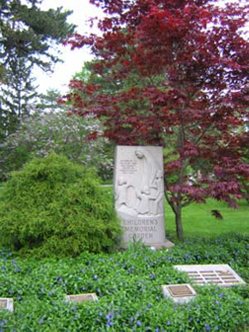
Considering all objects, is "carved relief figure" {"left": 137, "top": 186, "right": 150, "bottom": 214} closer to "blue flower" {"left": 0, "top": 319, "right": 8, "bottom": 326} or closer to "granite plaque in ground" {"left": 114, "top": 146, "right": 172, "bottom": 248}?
"granite plaque in ground" {"left": 114, "top": 146, "right": 172, "bottom": 248}

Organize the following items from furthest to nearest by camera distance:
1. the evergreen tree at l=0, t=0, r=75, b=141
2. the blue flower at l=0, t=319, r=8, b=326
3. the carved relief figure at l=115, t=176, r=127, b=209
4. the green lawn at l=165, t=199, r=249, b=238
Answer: the evergreen tree at l=0, t=0, r=75, b=141 < the green lawn at l=165, t=199, r=249, b=238 < the carved relief figure at l=115, t=176, r=127, b=209 < the blue flower at l=0, t=319, r=8, b=326

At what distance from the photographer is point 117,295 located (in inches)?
142

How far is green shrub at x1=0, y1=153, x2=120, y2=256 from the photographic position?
4918 millimetres

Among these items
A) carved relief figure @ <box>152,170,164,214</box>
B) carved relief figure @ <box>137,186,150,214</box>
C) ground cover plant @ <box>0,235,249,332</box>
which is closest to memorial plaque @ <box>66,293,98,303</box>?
ground cover plant @ <box>0,235,249,332</box>

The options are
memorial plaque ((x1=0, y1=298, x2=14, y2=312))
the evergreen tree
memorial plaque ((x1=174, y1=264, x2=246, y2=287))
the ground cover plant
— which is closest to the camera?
the ground cover plant

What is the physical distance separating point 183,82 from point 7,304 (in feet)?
14.0

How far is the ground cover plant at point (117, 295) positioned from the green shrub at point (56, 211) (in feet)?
0.88

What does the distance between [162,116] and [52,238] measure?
103 inches

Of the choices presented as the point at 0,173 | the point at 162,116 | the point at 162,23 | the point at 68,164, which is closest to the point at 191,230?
the point at 162,116

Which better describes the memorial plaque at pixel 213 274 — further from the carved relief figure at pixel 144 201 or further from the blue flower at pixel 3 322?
the blue flower at pixel 3 322

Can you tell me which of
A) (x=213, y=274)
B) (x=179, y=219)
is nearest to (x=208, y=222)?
(x=179, y=219)

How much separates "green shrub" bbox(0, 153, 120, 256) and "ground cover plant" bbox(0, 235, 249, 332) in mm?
269

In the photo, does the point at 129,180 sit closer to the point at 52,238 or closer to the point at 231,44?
the point at 52,238

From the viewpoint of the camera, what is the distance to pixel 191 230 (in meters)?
8.10
